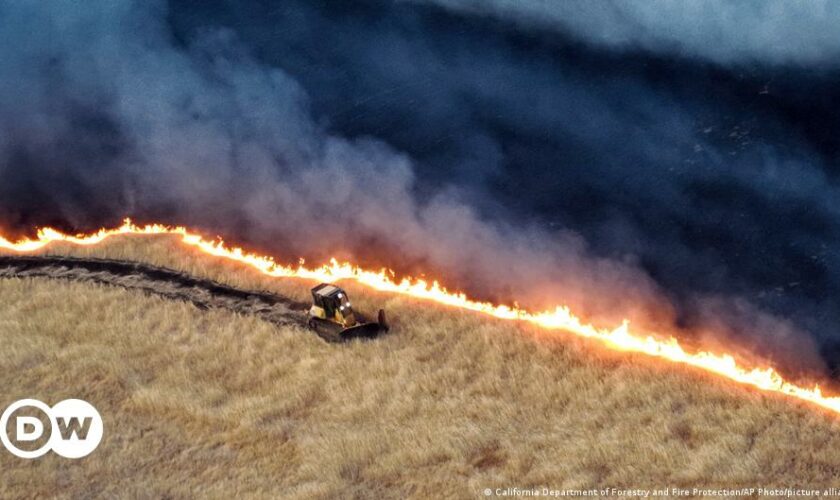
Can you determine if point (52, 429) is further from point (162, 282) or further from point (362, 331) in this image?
point (362, 331)

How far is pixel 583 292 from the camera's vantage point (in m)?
11.3

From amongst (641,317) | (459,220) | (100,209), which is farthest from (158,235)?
(641,317)

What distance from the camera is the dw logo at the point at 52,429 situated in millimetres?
9906

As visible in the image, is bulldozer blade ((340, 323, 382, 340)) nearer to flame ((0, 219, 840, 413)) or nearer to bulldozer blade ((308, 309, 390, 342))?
bulldozer blade ((308, 309, 390, 342))

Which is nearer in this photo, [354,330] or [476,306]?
[354,330]

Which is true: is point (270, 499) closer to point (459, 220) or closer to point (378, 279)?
point (378, 279)

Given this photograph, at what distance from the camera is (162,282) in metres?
13.1

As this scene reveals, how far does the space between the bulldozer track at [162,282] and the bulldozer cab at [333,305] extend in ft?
1.56

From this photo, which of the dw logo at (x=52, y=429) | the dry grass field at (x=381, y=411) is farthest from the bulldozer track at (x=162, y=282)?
the dw logo at (x=52, y=429)

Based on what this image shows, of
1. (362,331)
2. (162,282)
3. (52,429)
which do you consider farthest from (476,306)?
(52,429)

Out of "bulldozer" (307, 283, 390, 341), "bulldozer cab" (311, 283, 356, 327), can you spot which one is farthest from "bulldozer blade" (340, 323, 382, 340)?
"bulldozer cab" (311, 283, 356, 327)

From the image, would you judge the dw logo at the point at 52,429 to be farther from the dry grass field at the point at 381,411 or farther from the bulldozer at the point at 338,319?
the bulldozer at the point at 338,319

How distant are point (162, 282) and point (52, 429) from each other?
3.30 metres

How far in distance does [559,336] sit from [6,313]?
7.89 meters
